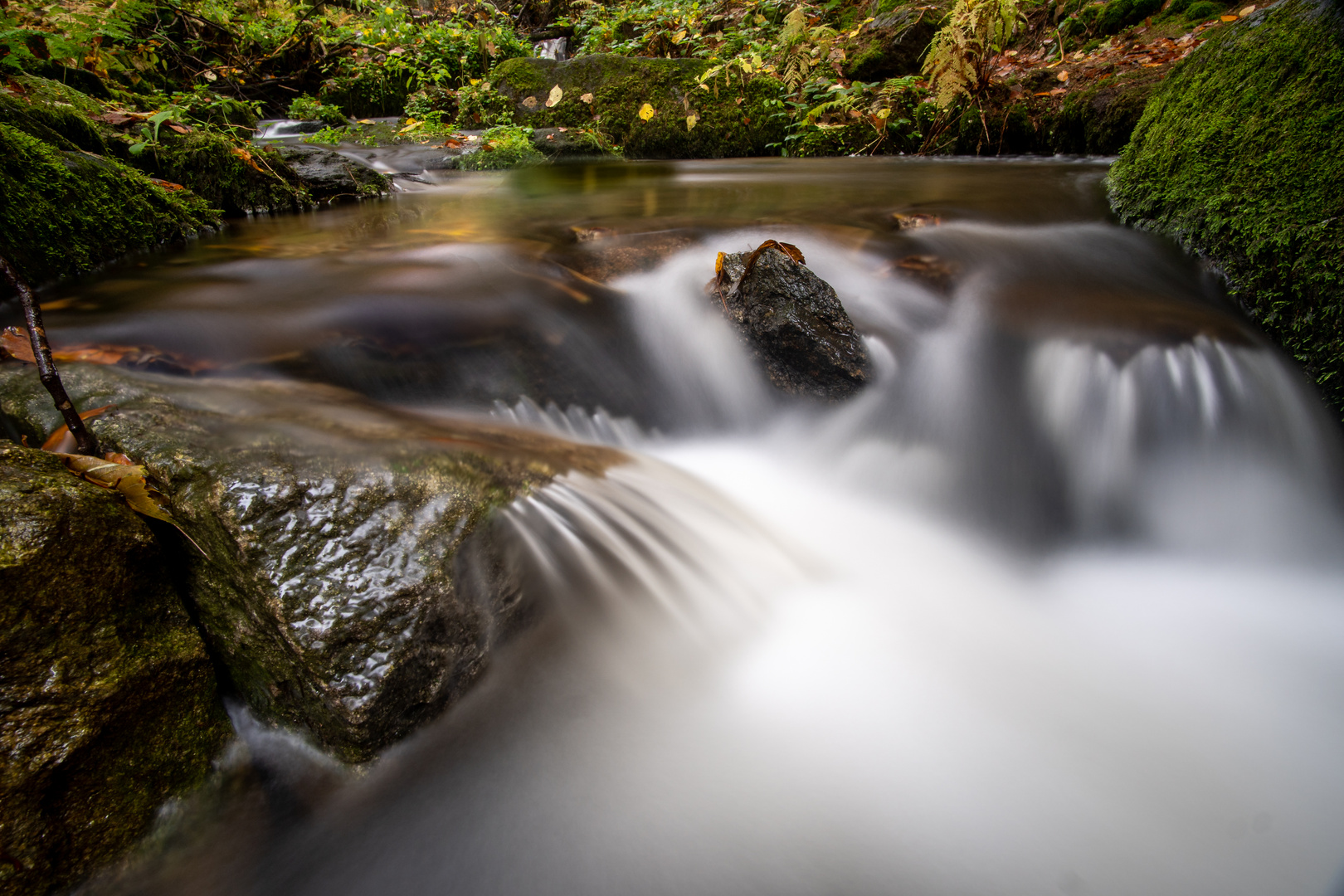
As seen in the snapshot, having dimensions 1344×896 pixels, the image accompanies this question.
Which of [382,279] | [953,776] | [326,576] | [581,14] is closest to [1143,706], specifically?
[953,776]

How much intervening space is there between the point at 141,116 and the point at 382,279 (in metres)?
3.84

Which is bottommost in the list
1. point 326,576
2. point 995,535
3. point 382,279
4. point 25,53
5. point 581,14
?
point 995,535

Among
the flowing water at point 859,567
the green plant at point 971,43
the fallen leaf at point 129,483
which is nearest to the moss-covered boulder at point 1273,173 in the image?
the flowing water at point 859,567

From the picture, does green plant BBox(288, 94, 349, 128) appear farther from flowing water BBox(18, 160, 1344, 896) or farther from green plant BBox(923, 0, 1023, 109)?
green plant BBox(923, 0, 1023, 109)

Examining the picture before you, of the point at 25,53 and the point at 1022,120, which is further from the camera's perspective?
the point at 1022,120

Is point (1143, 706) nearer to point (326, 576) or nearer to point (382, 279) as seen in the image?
point (326, 576)

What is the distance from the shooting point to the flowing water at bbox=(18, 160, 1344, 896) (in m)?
1.50

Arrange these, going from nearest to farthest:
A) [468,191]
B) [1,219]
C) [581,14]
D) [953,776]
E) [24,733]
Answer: [24,733]
[953,776]
[1,219]
[468,191]
[581,14]

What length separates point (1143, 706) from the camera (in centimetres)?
187

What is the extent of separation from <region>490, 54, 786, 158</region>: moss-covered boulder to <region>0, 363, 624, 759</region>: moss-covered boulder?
7.95 metres

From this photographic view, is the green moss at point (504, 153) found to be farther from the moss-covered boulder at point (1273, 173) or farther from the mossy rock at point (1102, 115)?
the moss-covered boulder at point (1273, 173)

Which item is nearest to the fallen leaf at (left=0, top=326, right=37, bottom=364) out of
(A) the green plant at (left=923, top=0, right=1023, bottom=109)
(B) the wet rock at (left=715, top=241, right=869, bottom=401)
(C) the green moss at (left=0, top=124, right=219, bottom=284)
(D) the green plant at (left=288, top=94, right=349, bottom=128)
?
(C) the green moss at (left=0, top=124, right=219, bottom=284)

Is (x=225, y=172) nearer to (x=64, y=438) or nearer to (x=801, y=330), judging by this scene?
(x=64, y=438)

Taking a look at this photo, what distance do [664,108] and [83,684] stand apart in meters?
9.09
